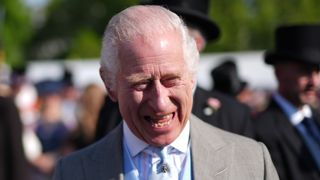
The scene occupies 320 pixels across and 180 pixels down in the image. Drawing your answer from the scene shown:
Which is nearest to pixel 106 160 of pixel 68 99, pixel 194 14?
pixel 194 14

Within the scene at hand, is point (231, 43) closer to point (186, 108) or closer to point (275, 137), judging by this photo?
point (275, 137)

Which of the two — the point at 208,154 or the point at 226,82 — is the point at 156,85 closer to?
the point at 208,154

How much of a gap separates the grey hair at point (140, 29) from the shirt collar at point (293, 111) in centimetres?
279

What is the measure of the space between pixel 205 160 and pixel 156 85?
42 cm

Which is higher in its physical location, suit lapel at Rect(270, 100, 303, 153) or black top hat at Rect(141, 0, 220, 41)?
black top hat at Rect(141, 0, 220, 41)

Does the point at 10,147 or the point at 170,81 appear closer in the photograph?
the point at 170,81

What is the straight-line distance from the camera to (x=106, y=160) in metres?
3.56

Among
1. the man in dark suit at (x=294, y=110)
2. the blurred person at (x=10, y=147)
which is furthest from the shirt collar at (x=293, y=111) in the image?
the blurred person at (x=10, y=147)

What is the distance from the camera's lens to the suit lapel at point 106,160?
3.51m

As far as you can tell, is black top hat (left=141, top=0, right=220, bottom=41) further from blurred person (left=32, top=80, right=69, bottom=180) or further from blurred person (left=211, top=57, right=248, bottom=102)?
blurred person (left=32, top=80, right=69, bottom=180)

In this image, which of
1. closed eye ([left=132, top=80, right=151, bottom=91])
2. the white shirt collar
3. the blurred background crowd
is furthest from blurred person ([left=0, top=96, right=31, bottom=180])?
closed eye ([left=132, top=80, right=151, bottom=91])

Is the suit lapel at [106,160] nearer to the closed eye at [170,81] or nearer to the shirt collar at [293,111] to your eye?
the closed eye at [170,81]

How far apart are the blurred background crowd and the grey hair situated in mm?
1970

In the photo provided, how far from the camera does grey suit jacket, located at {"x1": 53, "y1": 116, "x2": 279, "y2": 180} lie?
11.3ft
